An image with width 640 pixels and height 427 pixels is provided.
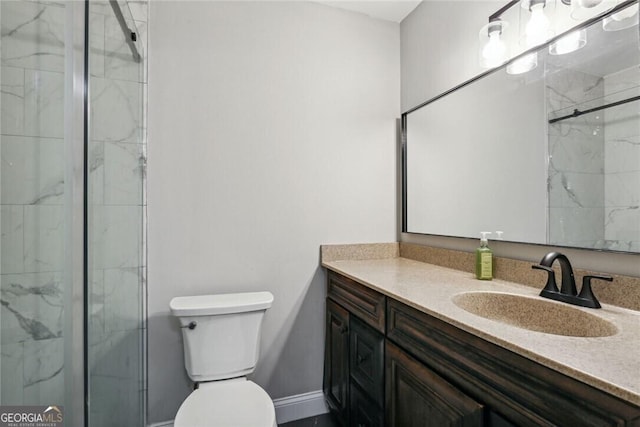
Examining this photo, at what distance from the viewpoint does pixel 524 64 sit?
4.31 ft

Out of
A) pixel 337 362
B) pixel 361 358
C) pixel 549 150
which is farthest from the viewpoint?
pixel 337 362

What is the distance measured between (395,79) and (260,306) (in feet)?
5.41

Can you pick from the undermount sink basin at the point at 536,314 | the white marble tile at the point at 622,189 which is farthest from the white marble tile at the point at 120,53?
the white marble tile at the point at 622,189

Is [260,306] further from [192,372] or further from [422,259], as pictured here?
[422,259]

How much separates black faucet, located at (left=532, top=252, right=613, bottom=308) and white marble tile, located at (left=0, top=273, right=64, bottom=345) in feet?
4.67

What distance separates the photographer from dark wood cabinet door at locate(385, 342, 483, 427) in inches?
33.6

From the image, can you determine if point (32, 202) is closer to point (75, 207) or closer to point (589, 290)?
point (75, 207)

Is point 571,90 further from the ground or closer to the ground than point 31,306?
further from the ground

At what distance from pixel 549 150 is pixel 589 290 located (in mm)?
527

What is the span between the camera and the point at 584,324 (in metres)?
0.95

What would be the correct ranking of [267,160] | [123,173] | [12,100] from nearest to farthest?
1. [12,100]
2. [123,173]
3. [267,160]

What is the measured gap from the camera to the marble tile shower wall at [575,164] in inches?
42.0

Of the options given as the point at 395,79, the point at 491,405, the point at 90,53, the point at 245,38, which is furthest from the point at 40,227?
the point at 395,79

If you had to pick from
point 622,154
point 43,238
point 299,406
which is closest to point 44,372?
point 43,238
